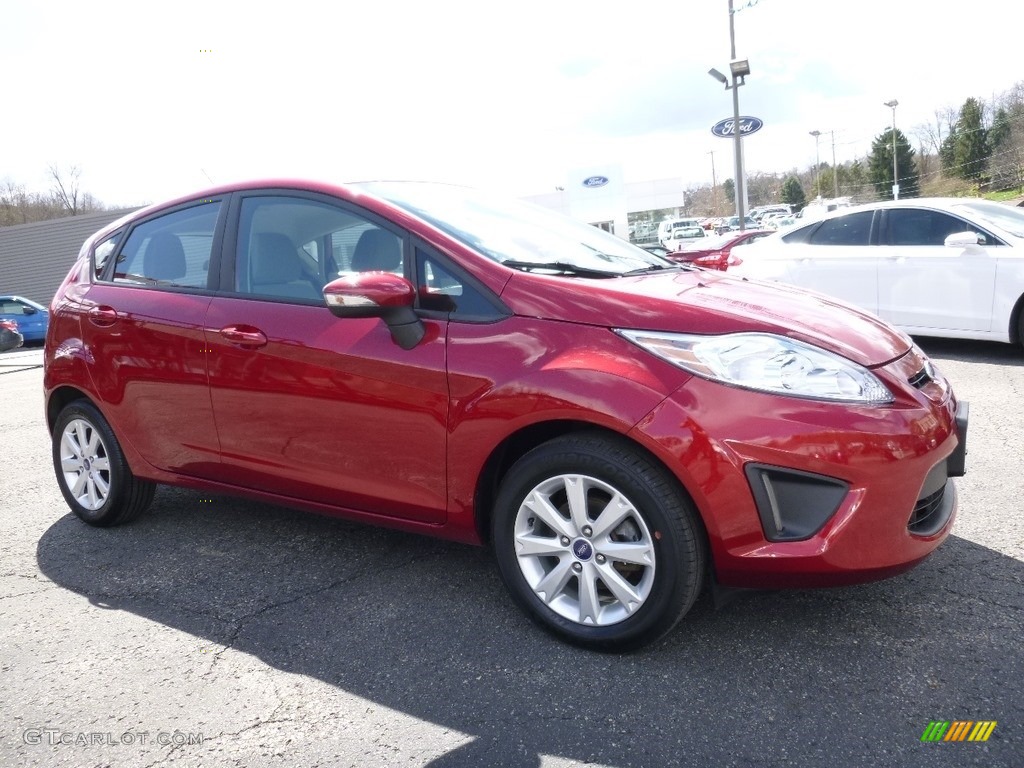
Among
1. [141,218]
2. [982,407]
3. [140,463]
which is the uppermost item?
[141,218]

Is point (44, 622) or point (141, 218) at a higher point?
point (141, 218)

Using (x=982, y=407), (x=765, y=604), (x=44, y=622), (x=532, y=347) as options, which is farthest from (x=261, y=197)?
(x=982, y=407)

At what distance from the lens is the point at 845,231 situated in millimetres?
8391

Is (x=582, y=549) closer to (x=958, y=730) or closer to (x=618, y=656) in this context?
(x=618, y=656)

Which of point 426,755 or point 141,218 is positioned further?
point 141,218

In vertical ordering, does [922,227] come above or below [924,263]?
above

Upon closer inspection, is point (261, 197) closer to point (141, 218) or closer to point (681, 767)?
point (141, 218)

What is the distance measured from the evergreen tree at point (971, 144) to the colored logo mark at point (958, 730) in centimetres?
6470

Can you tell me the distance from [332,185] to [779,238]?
260 inches

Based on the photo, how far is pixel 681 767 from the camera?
222 centimetres

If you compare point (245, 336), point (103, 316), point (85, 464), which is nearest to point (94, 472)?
point (85, 464)

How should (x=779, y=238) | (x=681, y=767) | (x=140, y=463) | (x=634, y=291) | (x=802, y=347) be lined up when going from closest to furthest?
(x=681, y=767) < (x=802, y=347) < (x=634, y=291) < (x=140, y=463) < (x=779, y=238)

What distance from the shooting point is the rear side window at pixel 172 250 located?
3832 millimetres

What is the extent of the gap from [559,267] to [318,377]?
0.98 m
